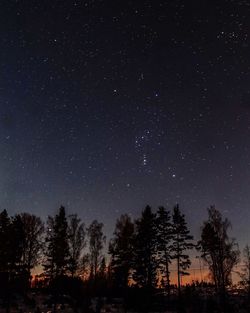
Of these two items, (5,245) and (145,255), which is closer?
(5,245)

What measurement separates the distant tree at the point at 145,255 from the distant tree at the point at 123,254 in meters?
1.08

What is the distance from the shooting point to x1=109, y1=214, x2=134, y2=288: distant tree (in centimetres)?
4453

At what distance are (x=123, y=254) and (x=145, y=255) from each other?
3.47m

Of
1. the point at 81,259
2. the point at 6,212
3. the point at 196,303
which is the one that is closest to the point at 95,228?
the point at 81,259

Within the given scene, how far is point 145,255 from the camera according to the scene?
4347 cm

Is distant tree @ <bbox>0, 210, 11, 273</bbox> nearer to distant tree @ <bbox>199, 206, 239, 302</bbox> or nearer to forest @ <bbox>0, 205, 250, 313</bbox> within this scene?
forest @ <bbox>0, 205, 250, 313</bbox>

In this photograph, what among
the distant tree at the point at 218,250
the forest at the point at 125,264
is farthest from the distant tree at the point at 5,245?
the distant tree at the point at 218,250

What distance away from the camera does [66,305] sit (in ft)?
126

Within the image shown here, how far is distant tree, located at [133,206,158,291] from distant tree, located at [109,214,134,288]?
108 cm

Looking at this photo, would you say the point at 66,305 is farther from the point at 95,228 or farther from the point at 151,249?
the point at 95,228

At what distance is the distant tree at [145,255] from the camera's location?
42.7m

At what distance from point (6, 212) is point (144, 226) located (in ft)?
55.8

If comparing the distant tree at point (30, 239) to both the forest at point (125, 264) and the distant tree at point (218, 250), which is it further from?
the distant tree at point (218, 250)

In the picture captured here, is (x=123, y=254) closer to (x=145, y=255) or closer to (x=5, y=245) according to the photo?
(x=145, y=255)
